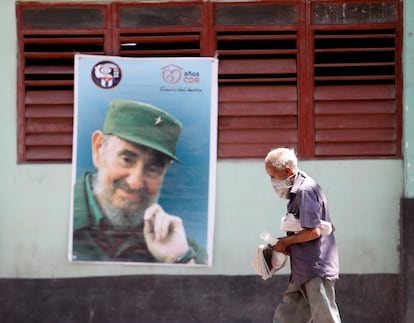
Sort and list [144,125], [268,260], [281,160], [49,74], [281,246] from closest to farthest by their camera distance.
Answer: [281,160]
[281,246]
[268,260]
[144,125]
[49,74]

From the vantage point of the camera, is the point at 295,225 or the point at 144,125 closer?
the point at 295,225

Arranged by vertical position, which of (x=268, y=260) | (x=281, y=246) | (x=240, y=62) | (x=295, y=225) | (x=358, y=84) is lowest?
(x=268, y=260)

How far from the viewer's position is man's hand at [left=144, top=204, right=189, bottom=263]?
305 inches

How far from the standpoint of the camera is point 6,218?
25.7 feet

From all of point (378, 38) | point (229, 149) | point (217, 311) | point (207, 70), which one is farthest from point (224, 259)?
point (378, 38)

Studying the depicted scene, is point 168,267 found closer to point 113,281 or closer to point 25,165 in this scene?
point 113,281

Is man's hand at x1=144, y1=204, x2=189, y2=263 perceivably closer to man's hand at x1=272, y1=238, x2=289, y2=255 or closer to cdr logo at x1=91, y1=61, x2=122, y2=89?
cdr logo at x1=91, y1=61, x2=122, y2=89

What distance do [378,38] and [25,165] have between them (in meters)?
3.35

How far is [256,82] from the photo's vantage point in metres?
7.84

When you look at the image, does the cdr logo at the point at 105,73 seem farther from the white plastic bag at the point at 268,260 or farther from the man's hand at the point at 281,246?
the man's hand at the point at 281,246

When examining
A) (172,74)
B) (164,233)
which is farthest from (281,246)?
(172,74)

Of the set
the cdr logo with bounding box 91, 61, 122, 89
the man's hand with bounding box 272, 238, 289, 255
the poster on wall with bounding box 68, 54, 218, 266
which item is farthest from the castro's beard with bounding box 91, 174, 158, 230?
the man's hand with bounding box 272, 238, 289, 255

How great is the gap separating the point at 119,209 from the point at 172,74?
128cm

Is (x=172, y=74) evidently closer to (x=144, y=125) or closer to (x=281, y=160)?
(x=144, y=125)
